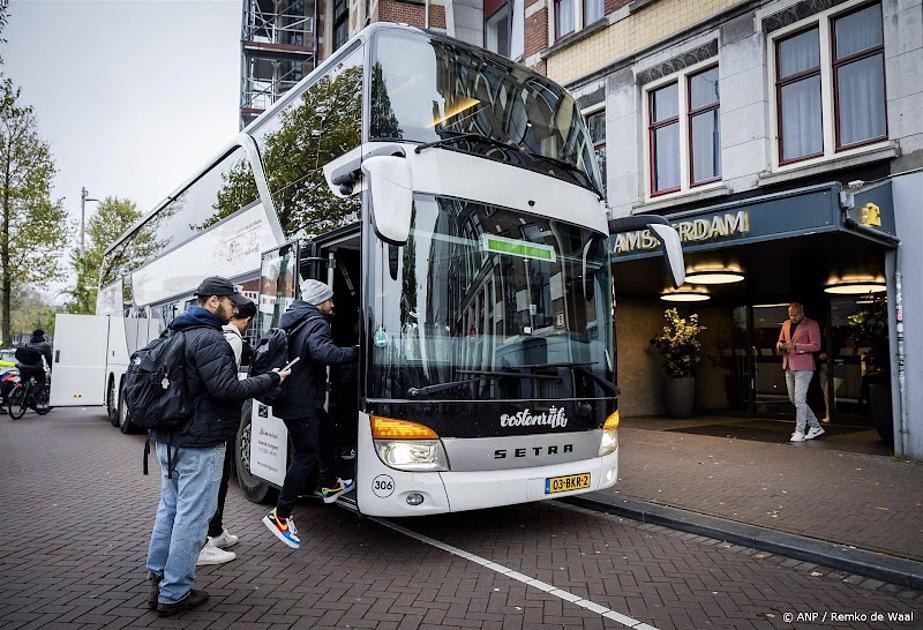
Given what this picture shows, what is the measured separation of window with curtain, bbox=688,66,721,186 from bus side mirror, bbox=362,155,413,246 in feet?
27.8

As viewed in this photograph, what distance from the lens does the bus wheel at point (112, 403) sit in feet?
44.4

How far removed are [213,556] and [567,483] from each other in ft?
8.79

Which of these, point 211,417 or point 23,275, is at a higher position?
point 23,275

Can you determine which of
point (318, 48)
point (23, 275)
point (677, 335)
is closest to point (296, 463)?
point (677, 335)

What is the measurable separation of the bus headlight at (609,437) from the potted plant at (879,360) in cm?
593

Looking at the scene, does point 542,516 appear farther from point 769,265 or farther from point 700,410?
point 700,410

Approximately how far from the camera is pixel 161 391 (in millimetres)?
3686

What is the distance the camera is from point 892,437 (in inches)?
375

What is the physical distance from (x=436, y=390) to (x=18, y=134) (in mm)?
26431

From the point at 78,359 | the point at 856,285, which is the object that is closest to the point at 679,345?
the point at 856,285

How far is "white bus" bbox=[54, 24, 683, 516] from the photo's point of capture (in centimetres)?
462

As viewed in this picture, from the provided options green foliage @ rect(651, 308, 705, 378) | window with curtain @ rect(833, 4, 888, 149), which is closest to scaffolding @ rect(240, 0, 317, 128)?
green foliage @ rect(651, 308, 705, 378)

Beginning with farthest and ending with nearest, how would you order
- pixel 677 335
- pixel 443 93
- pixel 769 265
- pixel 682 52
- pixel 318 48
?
pixel 318 48
pixel 677 335
pixel 682 52
pixel 769 265
pixel 443 93

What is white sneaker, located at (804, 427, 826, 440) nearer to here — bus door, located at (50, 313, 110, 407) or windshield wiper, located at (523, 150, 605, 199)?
windshield wiper, located at (523, 150, 605, 199)
